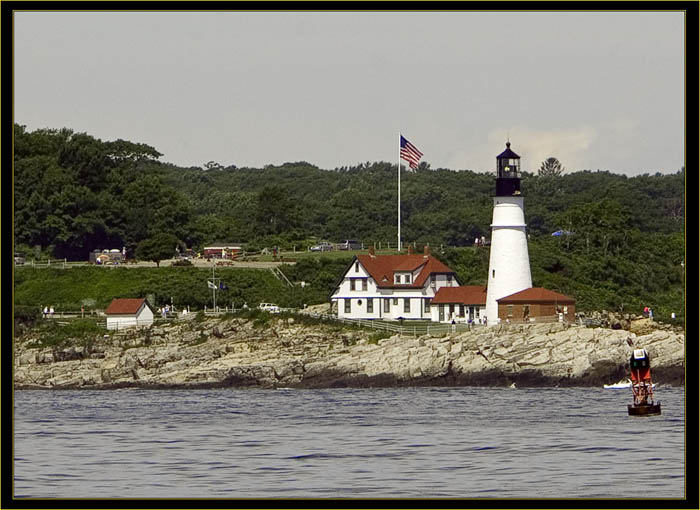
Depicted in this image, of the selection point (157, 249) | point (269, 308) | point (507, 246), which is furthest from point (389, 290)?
point (157, 249)

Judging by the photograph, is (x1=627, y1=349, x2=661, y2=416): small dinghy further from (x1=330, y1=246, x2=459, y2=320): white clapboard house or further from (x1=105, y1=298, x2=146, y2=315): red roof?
(x1=105, y1=298, x2=146, y2=315): red roof

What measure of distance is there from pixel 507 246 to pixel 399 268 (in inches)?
315

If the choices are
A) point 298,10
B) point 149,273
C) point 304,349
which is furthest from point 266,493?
point 149,273

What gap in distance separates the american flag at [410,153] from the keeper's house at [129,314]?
14.4 m

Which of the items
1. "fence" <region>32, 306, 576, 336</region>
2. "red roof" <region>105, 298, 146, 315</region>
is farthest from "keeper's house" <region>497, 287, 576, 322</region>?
"red roof" <region>105, 298, 146, 315</region>

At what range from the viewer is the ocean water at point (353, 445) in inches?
1128

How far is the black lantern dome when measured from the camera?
64125 millimetres

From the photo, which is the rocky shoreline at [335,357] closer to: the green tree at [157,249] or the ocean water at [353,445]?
the ocean water at [353,445]

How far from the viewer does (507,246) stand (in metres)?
63.8

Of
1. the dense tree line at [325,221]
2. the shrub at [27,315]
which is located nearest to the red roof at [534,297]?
the dense tree line at [325,221]

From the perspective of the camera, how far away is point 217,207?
440 feet

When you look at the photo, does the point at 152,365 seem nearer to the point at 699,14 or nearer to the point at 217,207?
the point at 699,14

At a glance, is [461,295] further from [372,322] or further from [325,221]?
[325,221]

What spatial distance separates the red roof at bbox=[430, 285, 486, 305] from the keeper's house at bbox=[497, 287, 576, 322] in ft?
11.9
